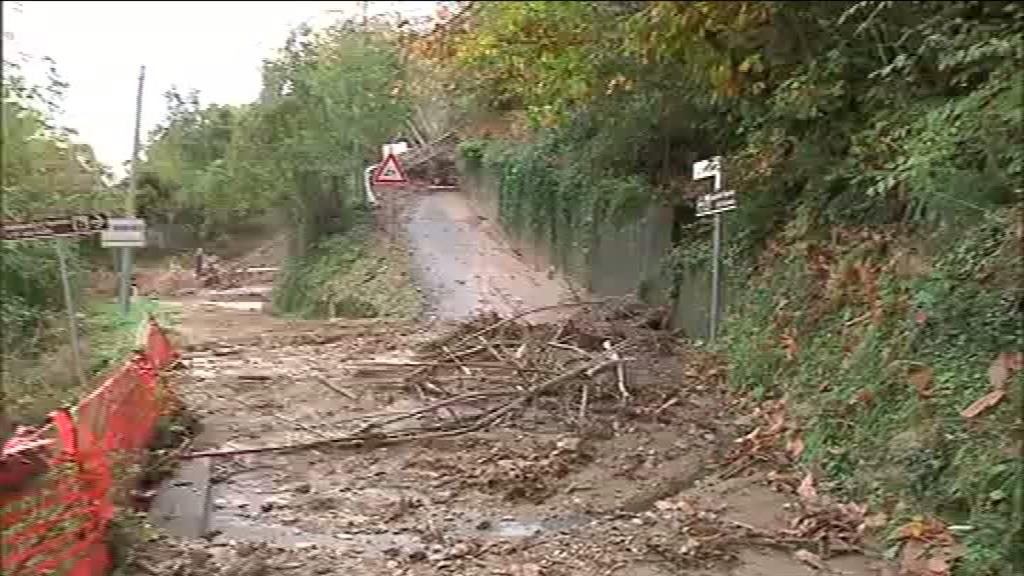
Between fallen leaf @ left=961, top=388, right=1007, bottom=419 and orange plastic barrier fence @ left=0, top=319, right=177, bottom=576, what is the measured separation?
4.69 metres

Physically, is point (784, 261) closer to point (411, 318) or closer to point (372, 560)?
point (372, 560)

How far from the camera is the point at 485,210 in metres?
31.1

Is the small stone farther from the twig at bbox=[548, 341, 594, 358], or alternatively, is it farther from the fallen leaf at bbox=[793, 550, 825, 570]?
the twig at bbox=[548, 341, 594, 358]

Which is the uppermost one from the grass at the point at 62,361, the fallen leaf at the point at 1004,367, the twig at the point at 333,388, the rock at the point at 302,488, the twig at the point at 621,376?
the fallen leaf at the point at 1004,367

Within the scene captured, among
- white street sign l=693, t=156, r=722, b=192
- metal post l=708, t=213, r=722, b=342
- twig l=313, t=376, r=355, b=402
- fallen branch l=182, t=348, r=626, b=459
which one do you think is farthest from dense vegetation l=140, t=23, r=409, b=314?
white street sign l=693, t=156, r=722, b=192

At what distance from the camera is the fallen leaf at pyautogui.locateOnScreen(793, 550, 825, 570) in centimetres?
640

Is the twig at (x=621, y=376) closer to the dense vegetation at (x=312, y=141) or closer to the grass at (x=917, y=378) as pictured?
the grass at (x=917, y=378)

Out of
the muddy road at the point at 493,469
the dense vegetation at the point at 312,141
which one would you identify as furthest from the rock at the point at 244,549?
the dense vegetation at the point at 312,141

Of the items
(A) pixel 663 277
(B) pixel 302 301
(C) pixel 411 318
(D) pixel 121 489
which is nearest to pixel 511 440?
(D) pixel 121 489

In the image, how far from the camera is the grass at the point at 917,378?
5770mm

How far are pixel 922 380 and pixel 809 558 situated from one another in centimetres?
139

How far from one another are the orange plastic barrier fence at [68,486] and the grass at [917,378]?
14.2ft

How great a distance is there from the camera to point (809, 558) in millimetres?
6512

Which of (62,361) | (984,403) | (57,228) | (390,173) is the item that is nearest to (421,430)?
(57,228)
